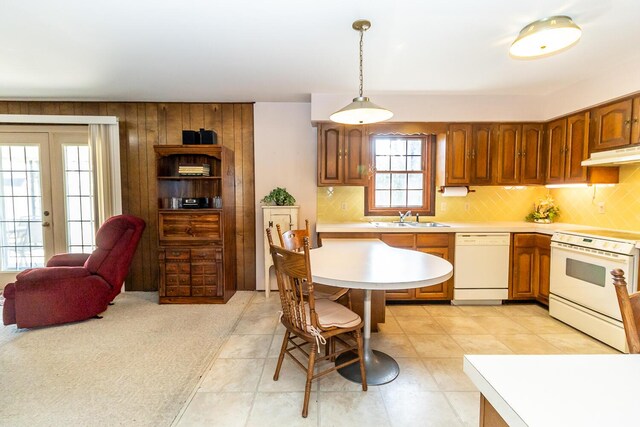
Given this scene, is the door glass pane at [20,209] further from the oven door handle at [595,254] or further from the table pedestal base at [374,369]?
the oven door handle at [595,254]

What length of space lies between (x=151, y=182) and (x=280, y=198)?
1.85 m

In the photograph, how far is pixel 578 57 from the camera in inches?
106

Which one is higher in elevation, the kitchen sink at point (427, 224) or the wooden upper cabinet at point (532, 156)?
the wooden upper cabinet at point (532, 156)

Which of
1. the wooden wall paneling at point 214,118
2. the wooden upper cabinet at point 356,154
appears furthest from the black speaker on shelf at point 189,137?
the wooden upper cabinet at point 356,154

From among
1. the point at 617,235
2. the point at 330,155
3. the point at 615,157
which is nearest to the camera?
the point at 615,157

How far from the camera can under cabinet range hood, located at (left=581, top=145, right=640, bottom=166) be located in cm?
258

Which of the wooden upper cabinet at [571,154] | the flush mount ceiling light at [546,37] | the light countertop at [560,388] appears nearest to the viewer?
the light countertop at [560,388]

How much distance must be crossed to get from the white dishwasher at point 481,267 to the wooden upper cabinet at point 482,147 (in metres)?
0.86

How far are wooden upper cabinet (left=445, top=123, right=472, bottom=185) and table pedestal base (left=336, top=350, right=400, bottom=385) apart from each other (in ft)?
7.89

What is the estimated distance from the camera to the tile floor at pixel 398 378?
1.82m

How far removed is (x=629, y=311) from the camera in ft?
3.17

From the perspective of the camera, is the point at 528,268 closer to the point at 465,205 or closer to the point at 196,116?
the point at 465,205

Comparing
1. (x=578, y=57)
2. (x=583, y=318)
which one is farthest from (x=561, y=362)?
(x=578, y=57)

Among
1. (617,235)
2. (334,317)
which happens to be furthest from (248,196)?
(617,235)
